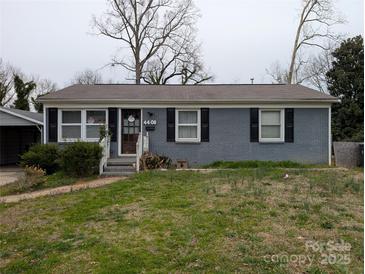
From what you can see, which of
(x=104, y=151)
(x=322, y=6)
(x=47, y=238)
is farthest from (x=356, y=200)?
(x=322, y=6)

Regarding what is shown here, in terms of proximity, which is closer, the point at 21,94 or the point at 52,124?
the point at 52,124

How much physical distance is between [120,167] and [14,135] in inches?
388

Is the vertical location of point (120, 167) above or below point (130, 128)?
below

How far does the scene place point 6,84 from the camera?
107ft

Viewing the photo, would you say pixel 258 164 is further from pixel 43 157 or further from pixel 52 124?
pixel 52 124

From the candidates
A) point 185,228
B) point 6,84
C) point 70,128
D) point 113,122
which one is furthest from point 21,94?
point 185,228

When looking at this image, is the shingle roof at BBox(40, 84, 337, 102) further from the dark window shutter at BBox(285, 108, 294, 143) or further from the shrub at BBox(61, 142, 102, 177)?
the shrub at BBox(61, 142, 102, 177)

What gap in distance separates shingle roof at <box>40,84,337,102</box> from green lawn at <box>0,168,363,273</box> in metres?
5.05

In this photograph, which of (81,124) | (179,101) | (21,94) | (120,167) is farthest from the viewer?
(21,94)

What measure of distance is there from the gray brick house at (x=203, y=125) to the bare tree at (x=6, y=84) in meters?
21.8

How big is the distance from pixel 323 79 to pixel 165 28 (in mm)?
14770

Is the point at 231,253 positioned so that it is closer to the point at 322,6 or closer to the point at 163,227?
the point at 163,227

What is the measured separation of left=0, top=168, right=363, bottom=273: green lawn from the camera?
3908 mm

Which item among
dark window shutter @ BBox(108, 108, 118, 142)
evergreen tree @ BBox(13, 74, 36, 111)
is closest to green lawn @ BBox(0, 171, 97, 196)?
dark window shutter @ BBox(108, 108, 118, 142)
